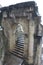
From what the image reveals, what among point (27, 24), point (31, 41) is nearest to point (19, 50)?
point (31, 41)

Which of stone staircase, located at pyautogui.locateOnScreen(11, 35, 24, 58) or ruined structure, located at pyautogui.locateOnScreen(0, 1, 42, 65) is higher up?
ruined structure, located at pyautogui.locateOnScreen(0, 1, 42, 65)

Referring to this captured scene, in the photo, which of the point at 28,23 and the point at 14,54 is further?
the point at 14,54

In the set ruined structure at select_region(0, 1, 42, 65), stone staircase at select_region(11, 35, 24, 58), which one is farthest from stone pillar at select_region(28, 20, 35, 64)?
stone staircase at select_region(11, 35, 24, 58)

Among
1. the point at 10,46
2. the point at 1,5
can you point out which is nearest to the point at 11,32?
the point at 10,46

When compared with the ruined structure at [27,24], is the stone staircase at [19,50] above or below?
below

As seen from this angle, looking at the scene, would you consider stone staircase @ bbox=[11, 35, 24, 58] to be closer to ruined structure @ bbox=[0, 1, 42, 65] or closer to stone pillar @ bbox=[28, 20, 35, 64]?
ruined structure @ bbox=[0, 1, 42, 65]

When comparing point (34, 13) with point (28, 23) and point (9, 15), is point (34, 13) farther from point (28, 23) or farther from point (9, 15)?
point (9, 15)

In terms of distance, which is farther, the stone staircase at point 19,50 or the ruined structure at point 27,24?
the stone staircase at point 19,50

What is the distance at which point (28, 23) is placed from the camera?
445 inches

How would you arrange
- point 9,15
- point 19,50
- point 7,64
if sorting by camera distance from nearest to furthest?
point 7,64
point 9,15
point 19,50

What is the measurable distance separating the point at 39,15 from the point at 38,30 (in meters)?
0.88

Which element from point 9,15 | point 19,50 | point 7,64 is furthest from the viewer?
point 19,50

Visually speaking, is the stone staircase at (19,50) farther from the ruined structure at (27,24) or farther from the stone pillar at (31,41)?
the stone pillar at (31,41)

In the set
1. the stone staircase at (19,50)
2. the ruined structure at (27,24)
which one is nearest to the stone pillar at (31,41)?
the ruined structure at (27,24)
